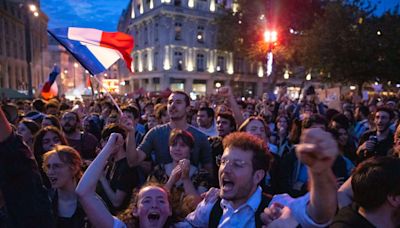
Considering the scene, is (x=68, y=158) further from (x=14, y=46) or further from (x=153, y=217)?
(x=14, y=46)

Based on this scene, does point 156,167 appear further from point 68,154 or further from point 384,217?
point 384,217

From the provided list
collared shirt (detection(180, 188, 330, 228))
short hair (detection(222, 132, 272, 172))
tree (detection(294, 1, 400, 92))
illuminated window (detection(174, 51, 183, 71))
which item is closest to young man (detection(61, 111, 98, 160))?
collared shirt (detection(180, 188, 330, 228))

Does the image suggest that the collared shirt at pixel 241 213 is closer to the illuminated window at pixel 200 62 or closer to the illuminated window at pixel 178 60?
the illuminated window at pixel 178 60

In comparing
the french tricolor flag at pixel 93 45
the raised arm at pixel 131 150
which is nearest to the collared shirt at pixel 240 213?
the raised arm at pixel 131 150

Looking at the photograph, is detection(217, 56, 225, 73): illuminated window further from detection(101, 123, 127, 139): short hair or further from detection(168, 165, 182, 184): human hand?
detection(168, 165, 182, 184): human hand

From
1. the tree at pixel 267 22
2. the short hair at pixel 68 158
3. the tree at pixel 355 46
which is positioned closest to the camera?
the short hair at pixel 68 158

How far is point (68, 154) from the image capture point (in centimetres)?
316

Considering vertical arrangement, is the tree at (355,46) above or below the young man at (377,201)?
above

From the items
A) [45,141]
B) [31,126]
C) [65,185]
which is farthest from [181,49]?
[65,185]

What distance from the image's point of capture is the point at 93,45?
5992 millimetres

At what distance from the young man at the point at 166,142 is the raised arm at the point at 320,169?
261 centimetres

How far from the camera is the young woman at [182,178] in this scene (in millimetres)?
2928

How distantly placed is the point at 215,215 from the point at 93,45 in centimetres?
441

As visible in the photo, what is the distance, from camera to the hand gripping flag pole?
5.77m
